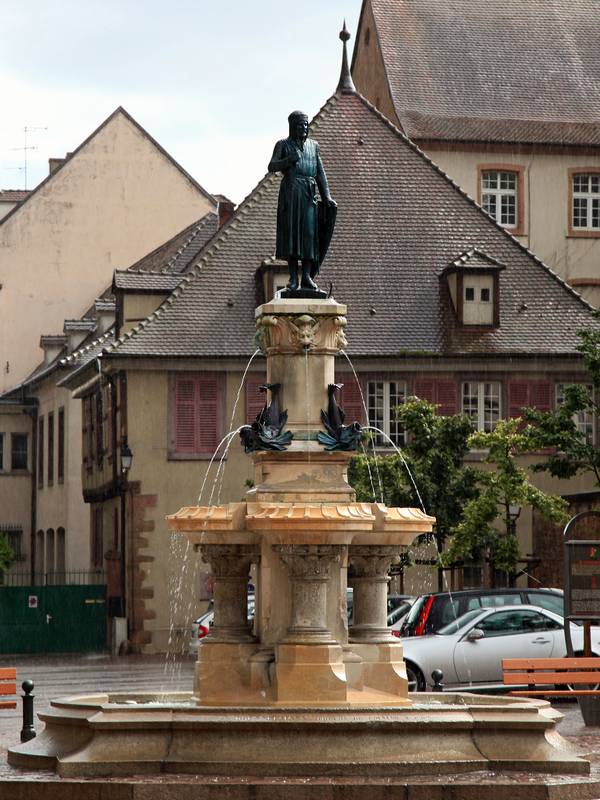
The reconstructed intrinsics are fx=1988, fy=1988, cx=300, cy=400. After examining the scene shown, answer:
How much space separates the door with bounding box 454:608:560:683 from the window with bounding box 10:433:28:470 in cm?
3923

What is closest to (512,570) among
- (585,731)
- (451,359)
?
(451,359)

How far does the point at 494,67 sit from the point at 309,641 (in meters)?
38.8

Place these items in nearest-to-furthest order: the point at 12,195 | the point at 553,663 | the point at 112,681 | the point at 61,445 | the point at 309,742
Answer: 1. the point at 309,742
2. the point at 553,663
3. the point at 112,681
4. the point at 61,445
5. the point at 12,195

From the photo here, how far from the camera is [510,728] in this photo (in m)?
14.9

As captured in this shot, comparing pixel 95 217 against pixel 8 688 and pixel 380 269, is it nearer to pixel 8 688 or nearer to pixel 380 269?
pixel 380 269

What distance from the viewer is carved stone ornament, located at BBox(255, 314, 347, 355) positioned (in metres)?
17.6

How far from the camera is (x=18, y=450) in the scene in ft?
211

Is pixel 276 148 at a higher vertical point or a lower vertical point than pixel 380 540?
higher

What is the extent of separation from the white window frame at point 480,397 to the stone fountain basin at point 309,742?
96.4ft

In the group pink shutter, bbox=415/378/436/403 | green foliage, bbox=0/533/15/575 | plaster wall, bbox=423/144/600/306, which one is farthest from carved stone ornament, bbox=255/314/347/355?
green foliage, bbox=0/533/15/575

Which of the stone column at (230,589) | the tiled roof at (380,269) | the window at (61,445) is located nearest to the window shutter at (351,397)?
the tiled roof at (380,269)

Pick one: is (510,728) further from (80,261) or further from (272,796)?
(80,261)

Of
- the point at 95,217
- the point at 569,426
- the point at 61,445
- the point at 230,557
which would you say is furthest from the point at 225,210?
the point at 230,557

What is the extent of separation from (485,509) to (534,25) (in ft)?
75.0
